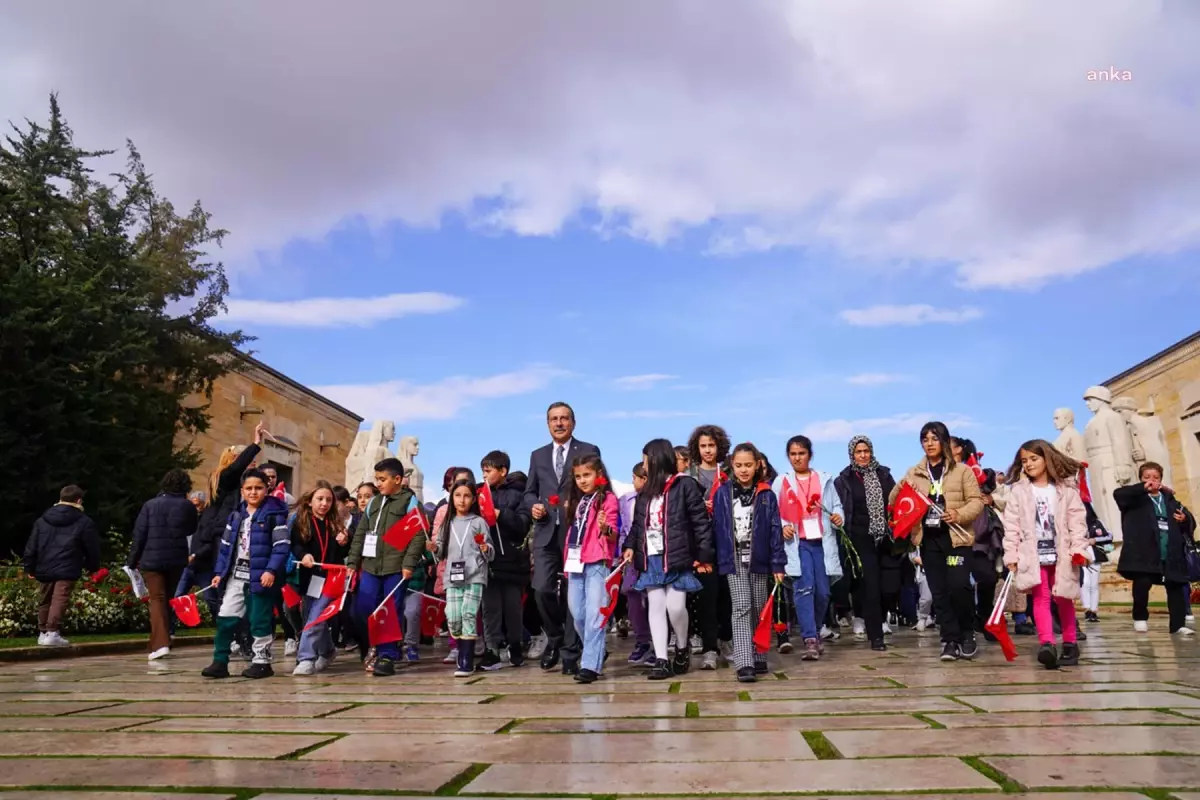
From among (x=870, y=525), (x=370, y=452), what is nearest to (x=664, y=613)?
(x=870, y=525)

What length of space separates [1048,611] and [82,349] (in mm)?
16743

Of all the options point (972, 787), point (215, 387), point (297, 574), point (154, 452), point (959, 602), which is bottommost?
point (972, 787)

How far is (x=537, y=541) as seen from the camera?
23.7 ft

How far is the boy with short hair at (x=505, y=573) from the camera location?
24.7 ft

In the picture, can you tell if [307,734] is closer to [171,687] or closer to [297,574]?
[171,687]

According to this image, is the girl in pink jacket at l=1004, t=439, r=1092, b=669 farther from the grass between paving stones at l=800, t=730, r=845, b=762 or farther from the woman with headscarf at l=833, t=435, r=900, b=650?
the grass between paving stones at l=800, t=730, r=845, b=762

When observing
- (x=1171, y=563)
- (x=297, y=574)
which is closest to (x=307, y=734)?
(x=297, y=574)

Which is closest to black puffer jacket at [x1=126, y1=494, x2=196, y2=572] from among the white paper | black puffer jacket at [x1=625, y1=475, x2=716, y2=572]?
the white paper

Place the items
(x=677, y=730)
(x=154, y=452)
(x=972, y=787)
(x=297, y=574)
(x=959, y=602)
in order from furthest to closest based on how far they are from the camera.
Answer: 1. (x=154, y=452)
2. (x=297, y=574)
3. (x=959, y=602)
4. (x=677, y=730)
5. (x=972, y=787)

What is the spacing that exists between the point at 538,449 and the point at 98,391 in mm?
12379

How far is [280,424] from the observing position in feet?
94.3

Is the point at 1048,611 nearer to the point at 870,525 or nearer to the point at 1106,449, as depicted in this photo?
the point at 870,525

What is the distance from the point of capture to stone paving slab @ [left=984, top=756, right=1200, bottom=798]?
9.02 ft

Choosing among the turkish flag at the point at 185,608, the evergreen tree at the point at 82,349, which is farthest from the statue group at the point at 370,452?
the turkish flag at the point at 185,608
